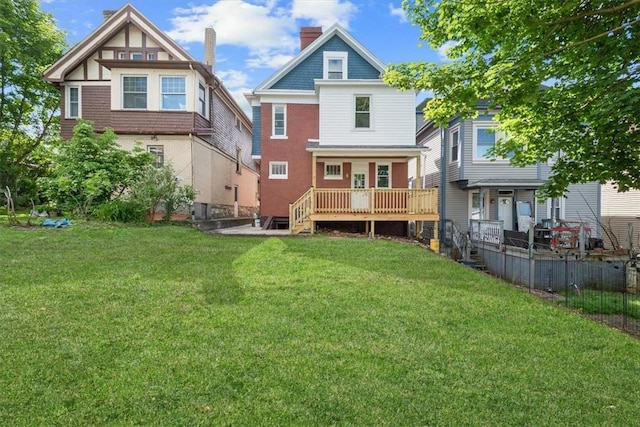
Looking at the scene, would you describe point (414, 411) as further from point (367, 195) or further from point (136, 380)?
point (367, 195)

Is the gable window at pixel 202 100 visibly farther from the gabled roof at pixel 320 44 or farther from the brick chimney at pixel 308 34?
the brick chimney at pixel 308 34

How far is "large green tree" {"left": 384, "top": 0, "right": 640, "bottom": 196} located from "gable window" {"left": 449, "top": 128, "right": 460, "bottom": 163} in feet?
28.0

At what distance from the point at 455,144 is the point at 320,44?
7467 mm

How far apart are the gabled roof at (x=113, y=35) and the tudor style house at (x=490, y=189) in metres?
12.2

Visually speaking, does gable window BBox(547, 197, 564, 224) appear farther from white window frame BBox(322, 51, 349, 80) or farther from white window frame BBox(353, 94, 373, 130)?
white window frame BBox(322, 51, 349, 80)

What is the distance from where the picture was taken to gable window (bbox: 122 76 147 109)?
17.2 m

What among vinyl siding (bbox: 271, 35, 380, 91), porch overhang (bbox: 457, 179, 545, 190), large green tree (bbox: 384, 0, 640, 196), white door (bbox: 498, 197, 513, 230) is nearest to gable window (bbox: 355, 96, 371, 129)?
vinyl siding (bbox: 271, 35, 380, 91)

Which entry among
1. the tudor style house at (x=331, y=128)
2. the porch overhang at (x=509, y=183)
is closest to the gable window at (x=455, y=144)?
the porch overhang at (x=509, y=183)

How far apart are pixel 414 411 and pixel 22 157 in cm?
2986

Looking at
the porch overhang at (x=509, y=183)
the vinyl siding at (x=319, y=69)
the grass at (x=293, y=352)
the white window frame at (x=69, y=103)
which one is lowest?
the grass at (x=293, y=352)

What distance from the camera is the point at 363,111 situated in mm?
16578

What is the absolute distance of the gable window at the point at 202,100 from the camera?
17859 millimetres

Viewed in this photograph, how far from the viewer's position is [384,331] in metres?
4.66

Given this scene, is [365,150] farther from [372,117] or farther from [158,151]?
[158,151]
